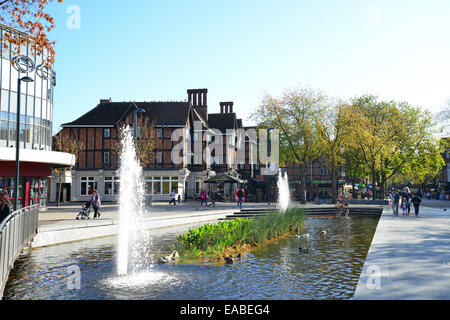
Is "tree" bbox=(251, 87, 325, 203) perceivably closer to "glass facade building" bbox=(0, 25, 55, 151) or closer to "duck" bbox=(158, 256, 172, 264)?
"glass facade building" bbox=(0, 25, 55, 151)

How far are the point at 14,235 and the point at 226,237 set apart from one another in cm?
619

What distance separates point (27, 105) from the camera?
26.9 m

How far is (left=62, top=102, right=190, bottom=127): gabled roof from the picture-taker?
1860 inches

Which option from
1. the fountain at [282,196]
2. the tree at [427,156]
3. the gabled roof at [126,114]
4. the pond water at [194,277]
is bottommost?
the pond water at [194,277]

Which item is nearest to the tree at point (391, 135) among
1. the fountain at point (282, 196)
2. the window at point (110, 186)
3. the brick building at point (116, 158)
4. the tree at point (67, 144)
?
the fountain at point (282, 196)

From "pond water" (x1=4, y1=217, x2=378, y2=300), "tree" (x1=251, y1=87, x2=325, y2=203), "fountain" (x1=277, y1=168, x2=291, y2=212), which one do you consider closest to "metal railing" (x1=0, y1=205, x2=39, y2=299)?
"pond water" (x1=4, y1=217, x2=378, y2=300)

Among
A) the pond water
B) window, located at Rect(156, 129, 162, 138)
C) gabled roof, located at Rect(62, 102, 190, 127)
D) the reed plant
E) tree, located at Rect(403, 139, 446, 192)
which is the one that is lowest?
the pond water

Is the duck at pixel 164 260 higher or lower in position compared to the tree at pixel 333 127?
lower

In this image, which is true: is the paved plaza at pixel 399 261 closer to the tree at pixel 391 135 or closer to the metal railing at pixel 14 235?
the metal railing at pixel 14 235

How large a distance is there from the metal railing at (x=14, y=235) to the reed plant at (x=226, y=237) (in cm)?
450

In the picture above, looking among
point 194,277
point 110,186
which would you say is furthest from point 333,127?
point 194,277

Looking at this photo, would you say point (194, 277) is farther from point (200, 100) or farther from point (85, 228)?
point (200, 100)

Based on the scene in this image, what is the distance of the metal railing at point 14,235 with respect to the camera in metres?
7.12

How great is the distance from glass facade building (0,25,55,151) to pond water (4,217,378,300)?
15843mm
